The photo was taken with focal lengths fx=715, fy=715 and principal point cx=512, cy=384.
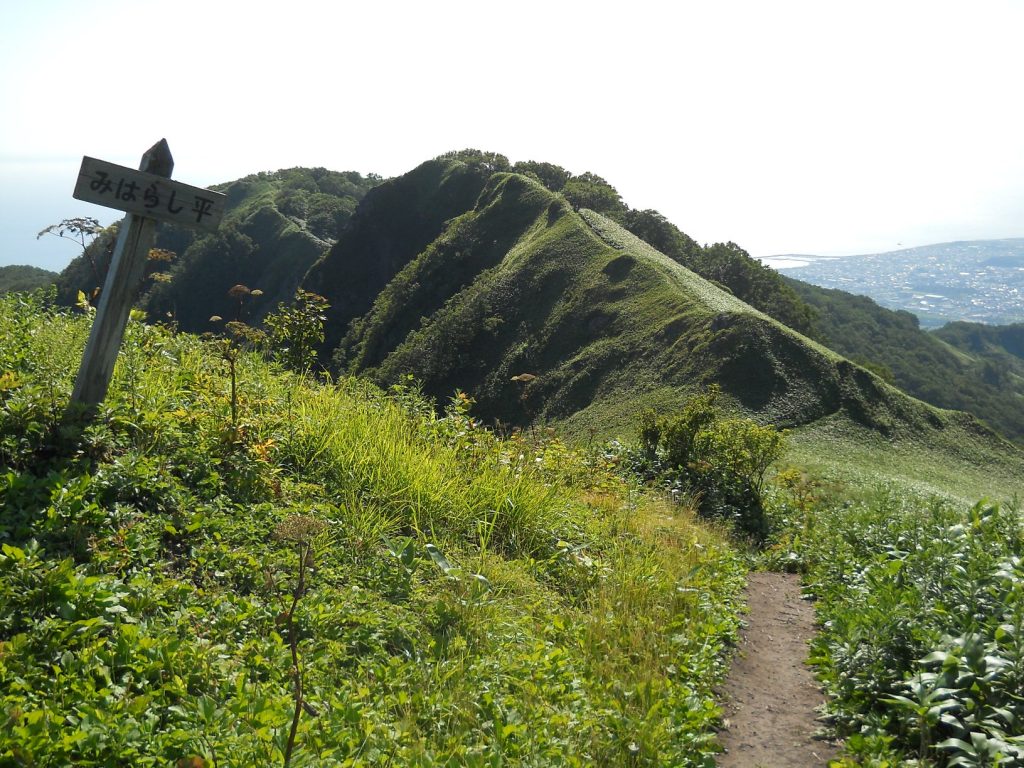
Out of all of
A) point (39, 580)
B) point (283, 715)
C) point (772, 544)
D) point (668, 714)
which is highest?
point (39, 580)

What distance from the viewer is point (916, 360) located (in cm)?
7681

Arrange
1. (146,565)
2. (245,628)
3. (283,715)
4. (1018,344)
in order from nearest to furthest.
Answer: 1. (283,715)
2. (245,628)
3. (146,565)
4. (1018,344)

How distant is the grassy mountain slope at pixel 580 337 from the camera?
2275 cm

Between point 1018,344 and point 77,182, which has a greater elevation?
point 1018,344

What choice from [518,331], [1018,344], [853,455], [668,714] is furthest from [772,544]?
[1018,344]

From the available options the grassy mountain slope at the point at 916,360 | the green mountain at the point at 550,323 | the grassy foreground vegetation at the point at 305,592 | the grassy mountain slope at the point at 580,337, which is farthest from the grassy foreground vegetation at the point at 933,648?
the grassy mountain slope at the point at 916,360

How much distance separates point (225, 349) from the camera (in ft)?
21.5

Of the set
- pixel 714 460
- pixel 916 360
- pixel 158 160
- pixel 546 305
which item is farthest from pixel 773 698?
pixel 916 360

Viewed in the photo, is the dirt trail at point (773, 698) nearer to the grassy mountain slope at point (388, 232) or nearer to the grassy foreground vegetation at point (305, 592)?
the grassy foreground vegetation at point (305, 592)

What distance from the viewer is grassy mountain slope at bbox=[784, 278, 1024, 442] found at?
6819 centimetres

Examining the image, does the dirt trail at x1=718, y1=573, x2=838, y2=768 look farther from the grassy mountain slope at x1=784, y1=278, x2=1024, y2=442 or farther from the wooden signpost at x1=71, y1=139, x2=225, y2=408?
the grassy mountain slope at x1=784, y1=278, x2=1024, y2=442

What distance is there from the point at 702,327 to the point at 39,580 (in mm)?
25715

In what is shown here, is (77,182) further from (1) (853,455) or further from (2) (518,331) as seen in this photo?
(2) (518,331)

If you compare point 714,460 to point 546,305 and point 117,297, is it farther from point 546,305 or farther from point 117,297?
point 546,305
